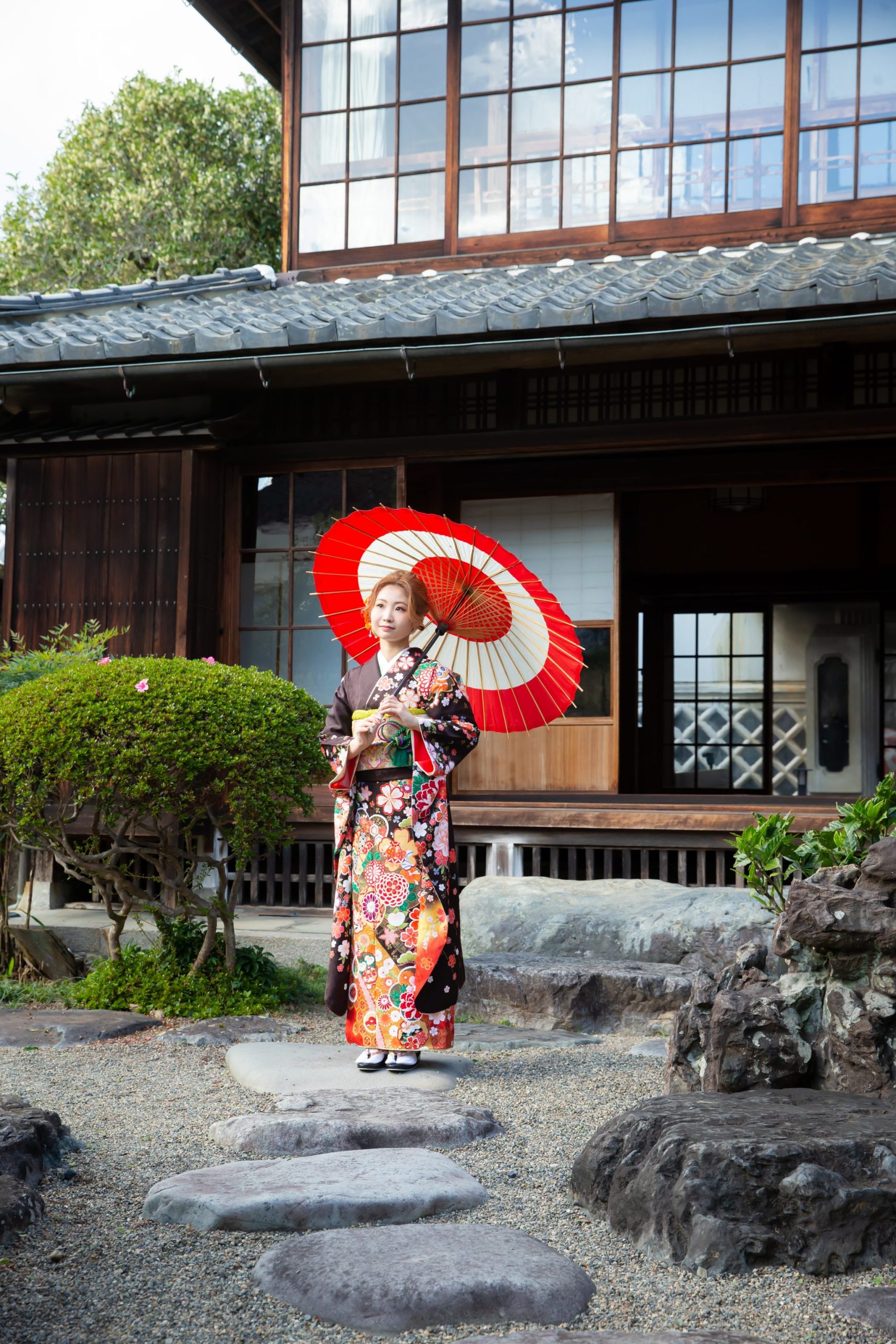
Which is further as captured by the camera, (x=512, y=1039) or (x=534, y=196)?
(x=534, y=196)

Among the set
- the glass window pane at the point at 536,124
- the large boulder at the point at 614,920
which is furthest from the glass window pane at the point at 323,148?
the large boulder at the point at 614,920

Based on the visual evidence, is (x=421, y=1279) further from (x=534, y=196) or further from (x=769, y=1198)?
(x=534, y=196)

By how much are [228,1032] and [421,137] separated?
7.27m

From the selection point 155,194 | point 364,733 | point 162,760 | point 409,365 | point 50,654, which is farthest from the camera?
point 155,194

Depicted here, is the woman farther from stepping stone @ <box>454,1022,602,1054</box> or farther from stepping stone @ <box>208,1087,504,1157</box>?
stepping stone @ <box>208,1087,504,1157</box>

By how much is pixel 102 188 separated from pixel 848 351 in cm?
1486

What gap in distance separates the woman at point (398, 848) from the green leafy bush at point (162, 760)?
95 centimetres

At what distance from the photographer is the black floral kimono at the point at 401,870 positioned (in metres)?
4.55

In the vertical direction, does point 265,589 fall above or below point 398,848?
above

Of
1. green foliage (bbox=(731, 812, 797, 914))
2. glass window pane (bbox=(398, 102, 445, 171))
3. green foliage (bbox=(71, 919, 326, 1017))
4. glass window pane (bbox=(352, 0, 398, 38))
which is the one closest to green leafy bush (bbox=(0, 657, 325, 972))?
green foliage (bbox=(71, 919, 326, 1017))

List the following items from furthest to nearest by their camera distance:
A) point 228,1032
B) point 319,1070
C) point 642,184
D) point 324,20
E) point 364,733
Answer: point 324,20 → point 642,184 → point 228,1032 → point 364,733 → point 319,1070

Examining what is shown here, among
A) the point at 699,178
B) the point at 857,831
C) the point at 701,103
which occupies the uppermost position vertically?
the point at 701,103

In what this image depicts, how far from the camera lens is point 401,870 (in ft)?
15.1

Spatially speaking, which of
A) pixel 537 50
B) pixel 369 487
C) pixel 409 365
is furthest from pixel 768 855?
pixel 537 50
